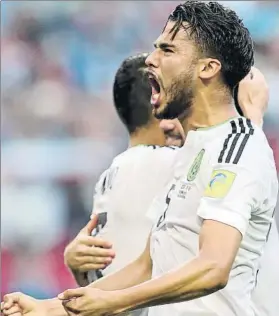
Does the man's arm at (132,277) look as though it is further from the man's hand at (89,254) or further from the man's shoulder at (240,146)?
the man's shoulder at (240,146)

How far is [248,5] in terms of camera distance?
780 cm

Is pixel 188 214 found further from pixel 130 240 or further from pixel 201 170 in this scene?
pixel 130 240

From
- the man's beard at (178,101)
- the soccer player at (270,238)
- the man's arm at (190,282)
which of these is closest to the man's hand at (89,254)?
the soccer player at (270,238)

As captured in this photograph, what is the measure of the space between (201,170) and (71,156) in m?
4.79

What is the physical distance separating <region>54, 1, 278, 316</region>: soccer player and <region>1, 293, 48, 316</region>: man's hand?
0.22 m

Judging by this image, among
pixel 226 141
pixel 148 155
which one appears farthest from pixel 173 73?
pixel 148 155

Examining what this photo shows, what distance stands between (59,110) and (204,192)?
531cm

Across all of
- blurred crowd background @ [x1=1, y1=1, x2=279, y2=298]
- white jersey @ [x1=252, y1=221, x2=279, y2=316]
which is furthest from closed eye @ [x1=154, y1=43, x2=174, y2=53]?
blurred crowd background @ [x1=1, y1=1, x2=279, y2=298]

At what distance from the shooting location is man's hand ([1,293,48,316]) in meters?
2.75

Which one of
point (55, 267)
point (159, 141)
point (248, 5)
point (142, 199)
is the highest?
point (248, 5)

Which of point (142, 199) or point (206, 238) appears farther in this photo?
point (142, 199)

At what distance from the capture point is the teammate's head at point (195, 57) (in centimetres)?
278

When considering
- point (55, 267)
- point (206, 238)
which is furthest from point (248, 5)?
point (206, 238)

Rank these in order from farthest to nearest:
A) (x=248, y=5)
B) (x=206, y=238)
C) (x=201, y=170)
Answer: (x=248, y=5) < (x=201, y=170) < (x=206, y=238)
